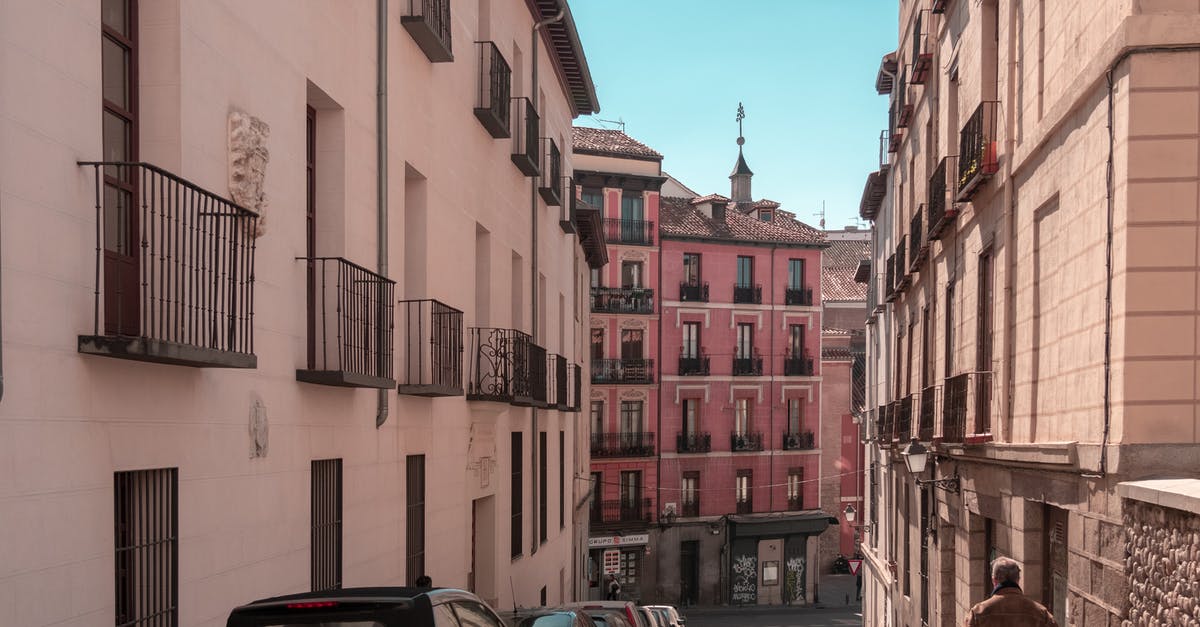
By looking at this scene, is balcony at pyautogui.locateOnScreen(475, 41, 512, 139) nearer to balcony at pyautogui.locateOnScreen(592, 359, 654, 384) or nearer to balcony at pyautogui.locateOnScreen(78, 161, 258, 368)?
balcony at pyautogui.locateOnScreen(78, 161, 258, 368)

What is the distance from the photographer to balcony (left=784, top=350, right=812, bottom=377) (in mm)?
56031

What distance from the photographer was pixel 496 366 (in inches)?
635

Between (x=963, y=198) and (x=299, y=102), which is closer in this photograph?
(x=299, y=102)

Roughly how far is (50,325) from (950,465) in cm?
1320

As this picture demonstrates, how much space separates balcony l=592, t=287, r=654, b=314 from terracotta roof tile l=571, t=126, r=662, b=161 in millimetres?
5533

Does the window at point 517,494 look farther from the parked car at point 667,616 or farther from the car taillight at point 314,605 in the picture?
the car taillight at point 314,605

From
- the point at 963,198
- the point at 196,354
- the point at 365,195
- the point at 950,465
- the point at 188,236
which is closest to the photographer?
the point at 196,354

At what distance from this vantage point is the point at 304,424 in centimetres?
981

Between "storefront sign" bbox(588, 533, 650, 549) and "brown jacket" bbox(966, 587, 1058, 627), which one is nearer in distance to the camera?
"brown jacket" bbox(966, 587, 1058, 627)

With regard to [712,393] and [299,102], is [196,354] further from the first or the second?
[712,393]

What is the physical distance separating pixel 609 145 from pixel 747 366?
1133 centimetres

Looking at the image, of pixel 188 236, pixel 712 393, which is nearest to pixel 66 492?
pixel 188 236

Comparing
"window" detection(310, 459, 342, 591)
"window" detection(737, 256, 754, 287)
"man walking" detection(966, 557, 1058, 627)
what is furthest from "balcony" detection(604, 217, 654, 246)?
"man walking" detection(966, 557, 1058, 627)

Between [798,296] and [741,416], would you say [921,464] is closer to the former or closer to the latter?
[741,416]
